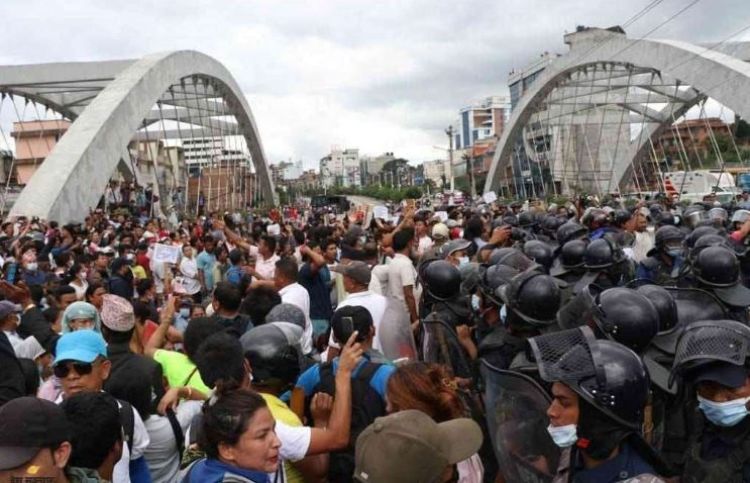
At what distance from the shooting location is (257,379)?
3.20 metres

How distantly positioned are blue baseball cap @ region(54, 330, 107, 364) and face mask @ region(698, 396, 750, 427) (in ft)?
8.77

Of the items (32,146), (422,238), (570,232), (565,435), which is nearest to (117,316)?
(565,435)

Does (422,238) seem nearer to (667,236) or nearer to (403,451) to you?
(667,236)

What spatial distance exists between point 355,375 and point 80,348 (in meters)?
1.31

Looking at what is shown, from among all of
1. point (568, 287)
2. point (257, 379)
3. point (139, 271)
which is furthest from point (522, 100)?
point (257, 379)

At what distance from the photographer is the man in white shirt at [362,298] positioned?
4473 mm

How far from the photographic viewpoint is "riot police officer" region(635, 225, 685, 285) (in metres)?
6.14

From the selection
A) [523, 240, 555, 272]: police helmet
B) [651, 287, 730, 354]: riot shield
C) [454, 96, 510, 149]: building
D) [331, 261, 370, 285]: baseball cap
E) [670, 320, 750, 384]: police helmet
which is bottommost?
[651, 287, 730, 354]: riot shield

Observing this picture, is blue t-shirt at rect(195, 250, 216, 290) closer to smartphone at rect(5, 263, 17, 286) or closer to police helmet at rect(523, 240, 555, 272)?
smartphone at rect(5, 263, 17, 286)

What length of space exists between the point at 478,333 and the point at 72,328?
2.67m

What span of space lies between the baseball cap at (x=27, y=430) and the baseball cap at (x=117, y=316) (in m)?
1.66

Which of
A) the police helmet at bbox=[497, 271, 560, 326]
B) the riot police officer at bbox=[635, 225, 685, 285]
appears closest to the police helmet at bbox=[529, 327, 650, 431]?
the police helmet at bbox=[497, 271, 560, 326]

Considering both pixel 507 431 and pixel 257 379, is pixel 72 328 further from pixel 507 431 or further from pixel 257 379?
pixel 507 431

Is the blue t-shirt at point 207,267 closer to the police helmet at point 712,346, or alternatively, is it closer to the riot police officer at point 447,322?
the riot police officer at point 447,322
